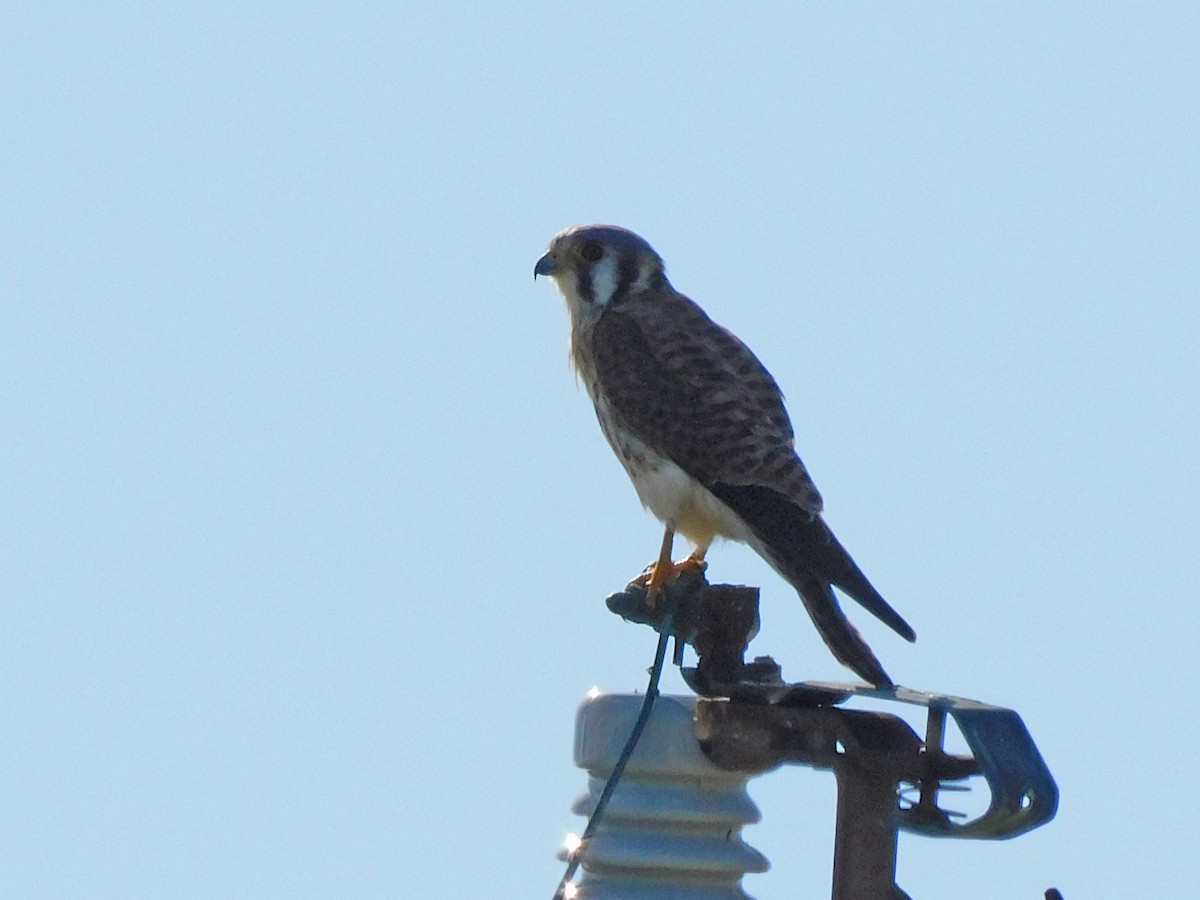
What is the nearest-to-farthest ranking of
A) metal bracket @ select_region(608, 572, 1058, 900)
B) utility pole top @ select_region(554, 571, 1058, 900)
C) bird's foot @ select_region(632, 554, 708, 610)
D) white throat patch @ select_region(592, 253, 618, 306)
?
metal bracket @ select_region(608, 572, 1058, 900) → utility pole top @ select_region(554, 571, 1058, 900) → bird's foot @ select_region(632, 554, 708, 610) → white throat patch @ select_region(592, 253, 618, 306)

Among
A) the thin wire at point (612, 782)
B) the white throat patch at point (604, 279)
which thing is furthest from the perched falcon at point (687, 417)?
the thin wire at point (612, 782)

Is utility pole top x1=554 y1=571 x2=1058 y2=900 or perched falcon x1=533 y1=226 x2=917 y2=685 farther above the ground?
perched falcon x1=533 y1=226 x2=917 y2=685

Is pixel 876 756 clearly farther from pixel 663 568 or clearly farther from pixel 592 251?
pixel 592 251

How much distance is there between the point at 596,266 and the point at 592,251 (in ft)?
0.16

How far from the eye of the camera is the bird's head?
20.7ft

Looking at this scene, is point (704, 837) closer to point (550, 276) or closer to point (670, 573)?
point (670, 573)

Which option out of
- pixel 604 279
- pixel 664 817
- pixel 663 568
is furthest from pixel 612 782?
pixel 604 279

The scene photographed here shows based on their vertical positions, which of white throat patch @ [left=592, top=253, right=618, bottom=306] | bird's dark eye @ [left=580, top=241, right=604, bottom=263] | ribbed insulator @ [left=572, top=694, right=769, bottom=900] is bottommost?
ribbed insulator @ [left=572, top=694, right=769, bottom=900]

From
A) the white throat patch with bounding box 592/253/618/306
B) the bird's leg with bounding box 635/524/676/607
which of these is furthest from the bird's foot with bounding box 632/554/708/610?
the white throat patch with bounding box 592/253/618/306

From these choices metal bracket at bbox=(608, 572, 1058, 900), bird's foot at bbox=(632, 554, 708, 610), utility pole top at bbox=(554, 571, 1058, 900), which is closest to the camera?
metal bracket at bbox=(608, 572, 1058, 900)

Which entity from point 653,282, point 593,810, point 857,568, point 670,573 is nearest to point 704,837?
point 593,810

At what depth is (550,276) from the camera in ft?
20.9

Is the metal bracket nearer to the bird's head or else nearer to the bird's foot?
the bird's foot

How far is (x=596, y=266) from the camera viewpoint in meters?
6.32
